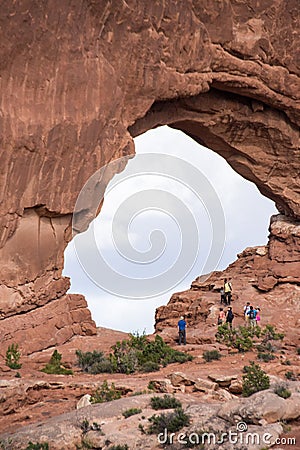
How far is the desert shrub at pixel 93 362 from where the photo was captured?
15547 millimetres

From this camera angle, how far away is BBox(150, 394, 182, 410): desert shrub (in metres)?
10.1

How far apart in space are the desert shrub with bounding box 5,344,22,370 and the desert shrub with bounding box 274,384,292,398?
7.63 meters

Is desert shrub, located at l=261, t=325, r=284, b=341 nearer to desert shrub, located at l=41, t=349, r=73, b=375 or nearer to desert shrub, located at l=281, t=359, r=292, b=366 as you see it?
desert shrub, located at l=281, t=359, r=292, b=366

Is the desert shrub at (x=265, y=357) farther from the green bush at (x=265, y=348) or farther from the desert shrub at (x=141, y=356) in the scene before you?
the desert shrub at (x=141, y=356)

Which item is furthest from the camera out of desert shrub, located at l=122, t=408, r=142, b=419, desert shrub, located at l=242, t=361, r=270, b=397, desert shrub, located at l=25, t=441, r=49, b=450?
desert shrub, located at l=242, t=361, r=270, b=397

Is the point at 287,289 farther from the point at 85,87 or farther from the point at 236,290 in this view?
the point at 85,87

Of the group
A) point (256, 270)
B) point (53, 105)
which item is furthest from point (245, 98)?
point (53, 105)

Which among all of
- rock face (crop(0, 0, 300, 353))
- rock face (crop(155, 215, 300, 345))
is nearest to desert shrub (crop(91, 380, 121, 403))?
rock face (crop(0, 0, 300, 353))

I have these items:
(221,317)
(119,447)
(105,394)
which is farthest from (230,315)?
(119,447)

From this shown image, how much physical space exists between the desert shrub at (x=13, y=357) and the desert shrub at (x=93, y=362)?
75.7 inches

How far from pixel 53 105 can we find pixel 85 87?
4.21 feet

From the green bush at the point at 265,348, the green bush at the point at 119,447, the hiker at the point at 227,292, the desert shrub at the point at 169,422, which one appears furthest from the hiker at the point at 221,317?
the green bush at the point at 119,447

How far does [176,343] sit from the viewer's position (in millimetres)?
20125

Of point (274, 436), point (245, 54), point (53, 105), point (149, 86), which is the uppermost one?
point (245, 54)
